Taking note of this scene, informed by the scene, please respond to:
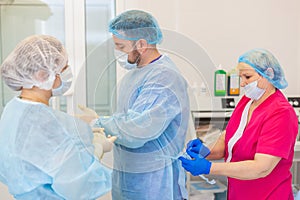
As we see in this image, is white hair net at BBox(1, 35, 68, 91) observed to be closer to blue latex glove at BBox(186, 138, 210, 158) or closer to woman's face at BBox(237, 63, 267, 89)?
blue latex glove at BBox(186, 138, 210, 158)

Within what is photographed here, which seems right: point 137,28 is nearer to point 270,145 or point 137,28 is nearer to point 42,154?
point 42,154

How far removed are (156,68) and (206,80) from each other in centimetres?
20

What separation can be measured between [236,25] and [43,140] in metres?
1.93

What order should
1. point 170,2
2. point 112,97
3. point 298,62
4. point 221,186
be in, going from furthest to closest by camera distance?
1. point 298,62
2. point 170,2
3. point 221,186
4. point 112,97

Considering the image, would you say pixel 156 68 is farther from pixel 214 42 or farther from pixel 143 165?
pixel 214 42

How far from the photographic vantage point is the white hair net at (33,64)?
3.99ft

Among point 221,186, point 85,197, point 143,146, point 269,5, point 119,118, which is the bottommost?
point 221,186

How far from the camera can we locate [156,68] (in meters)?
1.32

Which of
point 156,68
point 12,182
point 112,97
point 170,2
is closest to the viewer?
point 12,182

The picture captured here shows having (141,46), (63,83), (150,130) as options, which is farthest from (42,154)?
(141,46)

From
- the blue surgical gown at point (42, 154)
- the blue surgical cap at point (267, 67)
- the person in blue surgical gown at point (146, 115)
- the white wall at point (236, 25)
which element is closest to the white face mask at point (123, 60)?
the person in blue surgical gown at point (146, 115)

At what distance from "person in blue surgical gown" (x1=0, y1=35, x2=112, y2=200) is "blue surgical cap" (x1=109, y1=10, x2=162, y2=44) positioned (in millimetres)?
233

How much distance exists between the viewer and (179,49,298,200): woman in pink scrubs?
1381 mm

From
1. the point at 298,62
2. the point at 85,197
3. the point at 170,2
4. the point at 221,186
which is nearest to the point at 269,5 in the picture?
the point at 298,62
